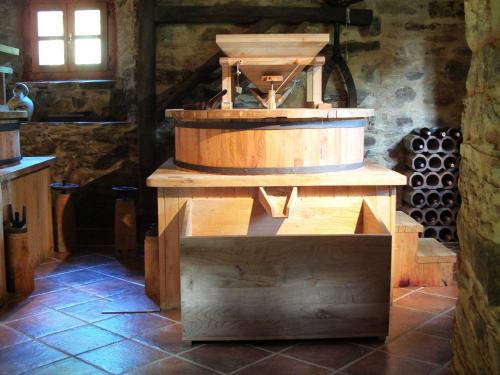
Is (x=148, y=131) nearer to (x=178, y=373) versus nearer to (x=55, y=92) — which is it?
(x=55, y=92)

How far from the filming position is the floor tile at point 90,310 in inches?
155

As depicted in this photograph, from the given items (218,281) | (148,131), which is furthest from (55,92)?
(218,281)

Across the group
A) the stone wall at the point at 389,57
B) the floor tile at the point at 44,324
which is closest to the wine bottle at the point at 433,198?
the stone wall at the point at 389,57

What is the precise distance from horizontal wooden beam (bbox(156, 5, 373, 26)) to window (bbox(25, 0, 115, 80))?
3.05 ft

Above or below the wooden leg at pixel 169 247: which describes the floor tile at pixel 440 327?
below

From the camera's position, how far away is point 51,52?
6.79m

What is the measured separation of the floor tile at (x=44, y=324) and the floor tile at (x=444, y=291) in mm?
2447

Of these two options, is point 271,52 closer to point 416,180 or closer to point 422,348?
point 416,180

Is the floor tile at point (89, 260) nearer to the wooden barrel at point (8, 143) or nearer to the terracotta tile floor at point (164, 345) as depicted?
the terracotta tile floor at point (164, 345)

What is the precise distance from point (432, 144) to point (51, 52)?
4.19m

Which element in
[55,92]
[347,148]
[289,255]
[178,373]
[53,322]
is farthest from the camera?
[55,92]

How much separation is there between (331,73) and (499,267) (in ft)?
13.9

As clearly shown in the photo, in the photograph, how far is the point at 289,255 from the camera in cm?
333

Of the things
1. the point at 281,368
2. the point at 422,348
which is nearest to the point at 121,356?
the point at 281,368
